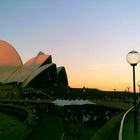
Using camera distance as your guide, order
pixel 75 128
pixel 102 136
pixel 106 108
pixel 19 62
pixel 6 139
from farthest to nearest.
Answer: pixel 19 62 → pixel 106 108 → pixel 75 128 → pixel 6 139 → pixel 102 136

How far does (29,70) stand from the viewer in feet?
215

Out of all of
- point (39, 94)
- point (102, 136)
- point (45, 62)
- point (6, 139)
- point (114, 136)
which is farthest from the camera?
point (45, 62)

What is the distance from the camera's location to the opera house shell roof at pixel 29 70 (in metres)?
63.7

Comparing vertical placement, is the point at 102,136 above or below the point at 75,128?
above

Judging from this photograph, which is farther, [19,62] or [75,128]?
[19,62]

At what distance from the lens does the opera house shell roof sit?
209 feet

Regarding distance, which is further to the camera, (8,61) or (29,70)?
(8,61)

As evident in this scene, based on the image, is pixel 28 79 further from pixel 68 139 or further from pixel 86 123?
pixel 68 139

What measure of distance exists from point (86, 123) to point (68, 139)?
570cm

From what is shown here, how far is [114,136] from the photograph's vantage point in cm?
914

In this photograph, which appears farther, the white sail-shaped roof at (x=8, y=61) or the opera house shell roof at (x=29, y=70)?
the white sail-shaped roof at (x=8, y=61)

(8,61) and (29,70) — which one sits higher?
(8,61)

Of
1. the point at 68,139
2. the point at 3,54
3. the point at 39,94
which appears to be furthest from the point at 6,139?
the point at 3,54

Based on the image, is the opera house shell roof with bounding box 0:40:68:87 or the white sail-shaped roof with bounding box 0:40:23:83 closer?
the opera house shell roof with bounding box 0:40:68:87
